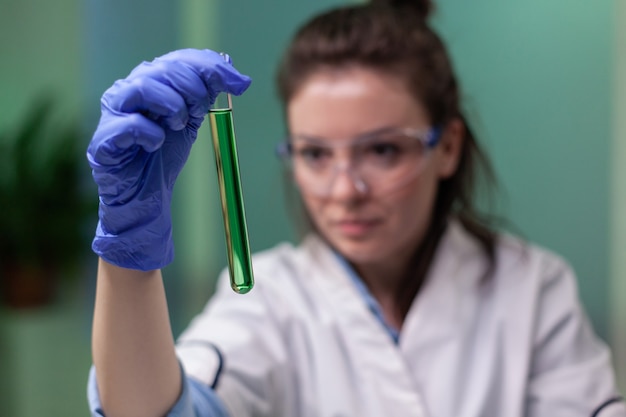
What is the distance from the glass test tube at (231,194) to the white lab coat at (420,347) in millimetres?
420

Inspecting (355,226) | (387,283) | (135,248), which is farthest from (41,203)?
(135,248)

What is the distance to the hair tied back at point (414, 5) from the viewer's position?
1.51 metres

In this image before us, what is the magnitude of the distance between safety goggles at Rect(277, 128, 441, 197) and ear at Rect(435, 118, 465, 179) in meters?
0.10

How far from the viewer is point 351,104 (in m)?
1.29

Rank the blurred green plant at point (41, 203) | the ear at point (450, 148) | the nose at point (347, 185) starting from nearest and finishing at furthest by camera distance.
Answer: the nose at point (347, 185)
the ear at point (450, 148)
the blurred green plant at point (41, 203)

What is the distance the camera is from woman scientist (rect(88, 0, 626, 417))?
1.29 meters

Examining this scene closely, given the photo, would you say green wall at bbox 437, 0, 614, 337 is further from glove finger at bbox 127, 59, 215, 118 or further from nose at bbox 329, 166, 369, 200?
glove finger at bbox 127, 59, 215, 118

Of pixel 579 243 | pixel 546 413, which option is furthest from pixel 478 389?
pixel 579 243

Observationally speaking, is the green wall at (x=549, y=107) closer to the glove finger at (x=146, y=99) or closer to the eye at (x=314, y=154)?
the eye at (x=314, y=154)

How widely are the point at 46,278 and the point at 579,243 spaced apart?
1963mm

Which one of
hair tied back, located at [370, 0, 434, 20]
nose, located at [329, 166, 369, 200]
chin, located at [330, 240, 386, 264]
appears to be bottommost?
chin, located at [330, 240, 386, 264]

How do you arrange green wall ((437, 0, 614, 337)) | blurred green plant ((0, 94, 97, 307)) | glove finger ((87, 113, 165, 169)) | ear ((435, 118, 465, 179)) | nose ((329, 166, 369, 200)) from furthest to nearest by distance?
1. blurred green plant ((0, 94, 97, 307))
2. green wall ((437, 0, 614, 337))
3. ear ((435, 118, 465, 179))
4. nose ((329, 166, 369, 200))
5. glove finger ((87, 113, 165, 169))

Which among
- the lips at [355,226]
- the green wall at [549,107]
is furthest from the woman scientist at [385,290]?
the green wall at [549,107]

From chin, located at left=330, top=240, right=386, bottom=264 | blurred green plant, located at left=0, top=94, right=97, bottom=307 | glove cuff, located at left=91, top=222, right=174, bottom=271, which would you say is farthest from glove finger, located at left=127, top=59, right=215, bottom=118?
blurred green plant, located at left=0, top=94, right=97, bottom=307
